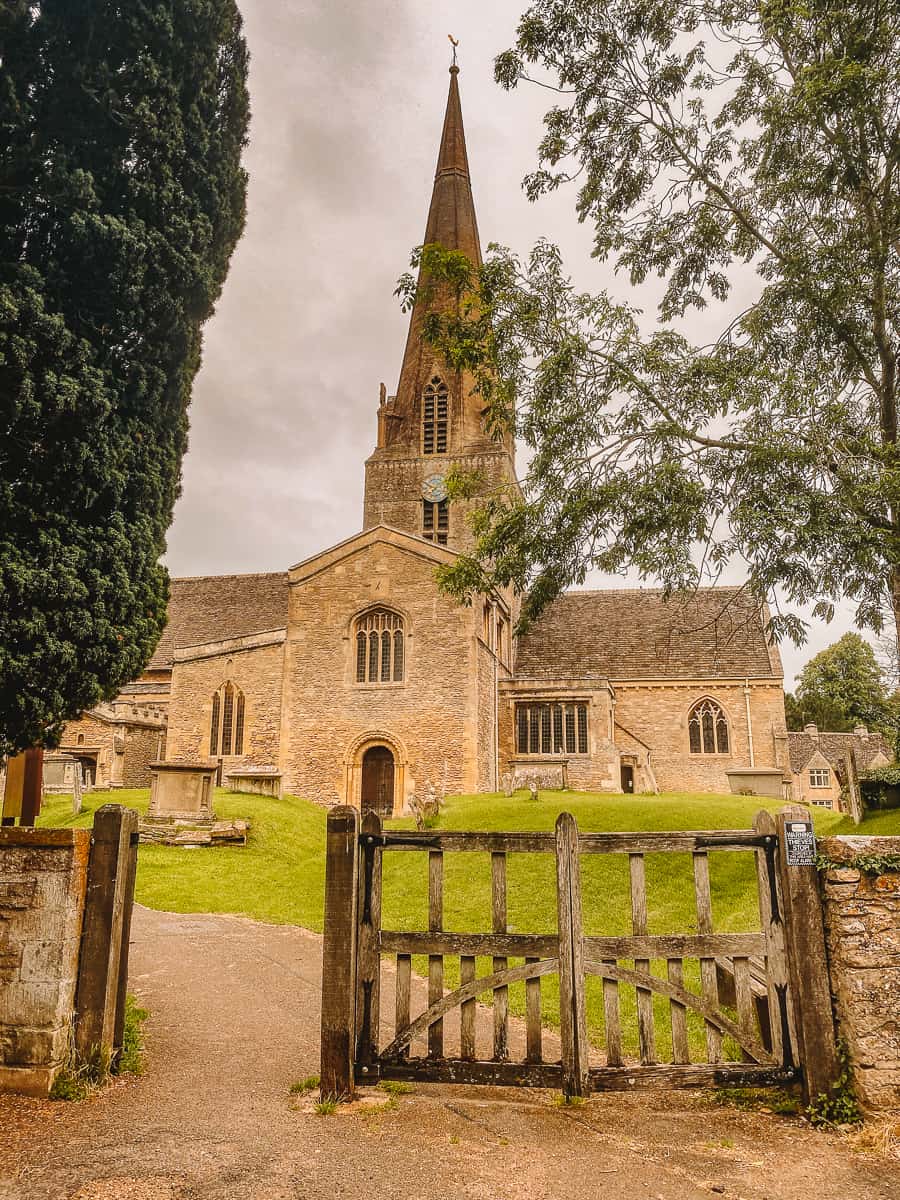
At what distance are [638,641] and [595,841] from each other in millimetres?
30824

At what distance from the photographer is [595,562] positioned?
46.3 feet

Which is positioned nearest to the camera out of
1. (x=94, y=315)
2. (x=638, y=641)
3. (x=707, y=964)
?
(x=707, y=964)

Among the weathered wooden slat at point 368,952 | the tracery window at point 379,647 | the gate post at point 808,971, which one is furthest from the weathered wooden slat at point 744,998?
the tracery window at point 379,647

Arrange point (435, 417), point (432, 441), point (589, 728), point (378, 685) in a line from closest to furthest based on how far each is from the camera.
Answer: point (378, 685)
point (589, 728)
point (432, 441)
point (435, 417)

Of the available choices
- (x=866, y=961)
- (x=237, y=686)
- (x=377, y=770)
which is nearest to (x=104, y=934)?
(x=866, y=961)

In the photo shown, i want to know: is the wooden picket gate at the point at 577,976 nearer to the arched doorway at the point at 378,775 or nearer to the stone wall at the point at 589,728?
the arched doorway at the point at 378,775

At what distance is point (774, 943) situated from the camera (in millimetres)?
5105

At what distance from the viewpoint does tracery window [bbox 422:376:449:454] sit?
37500mm

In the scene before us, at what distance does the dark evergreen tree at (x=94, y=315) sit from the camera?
24.3ft

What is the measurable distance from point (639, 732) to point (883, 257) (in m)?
22.8

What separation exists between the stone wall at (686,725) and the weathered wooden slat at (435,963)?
28290 mm

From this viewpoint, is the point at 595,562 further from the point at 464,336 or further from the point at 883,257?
the point at 883,257

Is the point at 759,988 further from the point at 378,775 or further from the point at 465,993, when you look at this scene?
the point at 378,775

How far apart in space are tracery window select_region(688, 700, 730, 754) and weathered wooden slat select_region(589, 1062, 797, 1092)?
2867cm
